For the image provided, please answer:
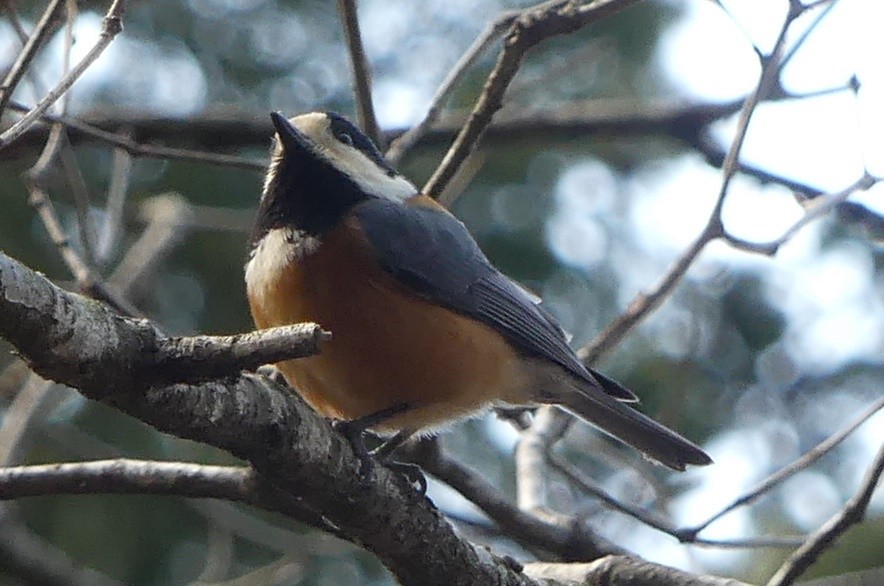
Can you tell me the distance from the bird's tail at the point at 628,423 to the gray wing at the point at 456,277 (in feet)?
0.17

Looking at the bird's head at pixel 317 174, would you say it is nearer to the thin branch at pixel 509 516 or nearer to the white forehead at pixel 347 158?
the white forehead at pixel 347 158

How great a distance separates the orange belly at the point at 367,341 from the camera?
400cm

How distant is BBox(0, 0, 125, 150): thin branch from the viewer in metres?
3.00

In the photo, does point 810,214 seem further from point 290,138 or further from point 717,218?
point 290,138

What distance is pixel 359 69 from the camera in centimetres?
441

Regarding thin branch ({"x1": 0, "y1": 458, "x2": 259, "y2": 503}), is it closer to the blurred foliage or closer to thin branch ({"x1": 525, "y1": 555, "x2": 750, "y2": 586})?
thin branch ({"x1": 525, "y1": 555, "x2": 750, "y2": 586})

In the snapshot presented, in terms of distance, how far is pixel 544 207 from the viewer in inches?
375

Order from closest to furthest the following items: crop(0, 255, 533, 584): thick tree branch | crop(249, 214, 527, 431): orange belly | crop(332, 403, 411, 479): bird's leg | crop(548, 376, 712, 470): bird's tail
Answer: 1. crop(0, 255, 533, 584): thick tree branch
2. crop(332, 403, 411, 479): bird's leg
3. crop(249, 214, 527, 431): orange belly
4. crop(548, 376, 712, 470): bird's tail

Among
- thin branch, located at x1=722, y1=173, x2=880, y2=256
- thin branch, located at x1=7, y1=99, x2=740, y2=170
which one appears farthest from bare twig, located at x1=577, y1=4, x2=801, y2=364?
thin branch, located at x1=7, y1=99, x2=740, y2=170

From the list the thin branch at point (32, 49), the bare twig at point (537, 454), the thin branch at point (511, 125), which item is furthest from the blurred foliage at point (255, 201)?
the thin branch at point (32, 49)

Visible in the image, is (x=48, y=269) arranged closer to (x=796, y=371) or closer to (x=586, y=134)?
(x=586, y=134)

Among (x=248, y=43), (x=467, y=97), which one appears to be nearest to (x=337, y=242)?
(x=467, y=97)

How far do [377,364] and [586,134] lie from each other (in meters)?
3.17

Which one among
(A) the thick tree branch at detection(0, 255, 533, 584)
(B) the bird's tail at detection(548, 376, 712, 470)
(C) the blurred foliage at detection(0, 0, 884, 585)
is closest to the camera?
(A) the thick tree branch at detection(0, 255, 533, 584)
